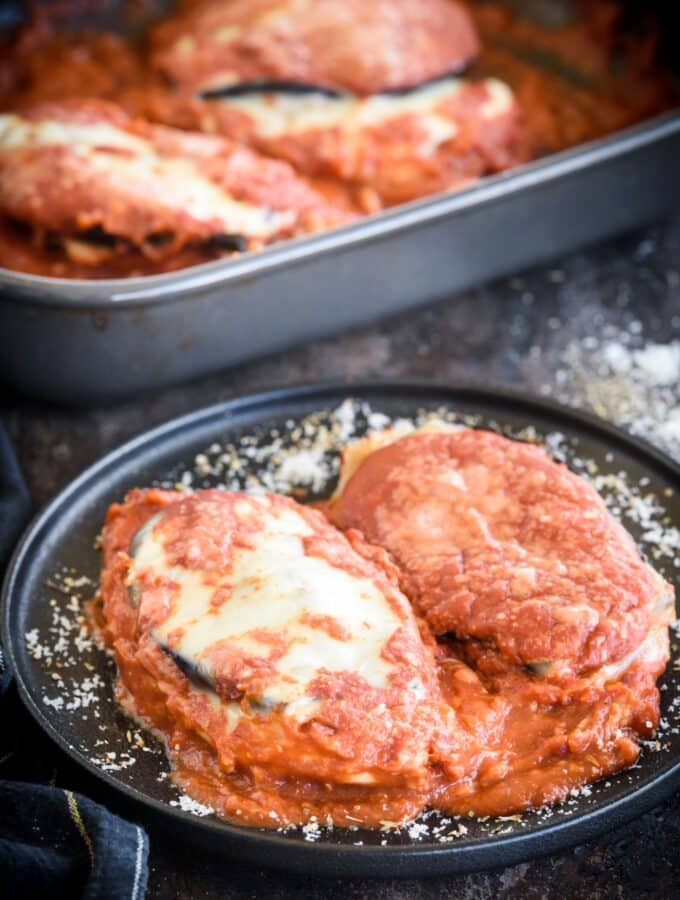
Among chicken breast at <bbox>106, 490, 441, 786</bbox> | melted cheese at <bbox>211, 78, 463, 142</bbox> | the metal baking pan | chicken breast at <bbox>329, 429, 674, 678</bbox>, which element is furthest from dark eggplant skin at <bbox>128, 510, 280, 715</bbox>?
melted cheese at <bbox>211, 78, 463, 142</bbox>

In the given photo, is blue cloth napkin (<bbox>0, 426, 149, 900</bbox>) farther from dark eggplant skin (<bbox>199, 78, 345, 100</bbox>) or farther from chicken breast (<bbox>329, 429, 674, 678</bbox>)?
dark eggplant skin (<bbox>199, 78, 345, 100</bbox>)

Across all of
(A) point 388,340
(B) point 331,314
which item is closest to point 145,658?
(B) point 331,314

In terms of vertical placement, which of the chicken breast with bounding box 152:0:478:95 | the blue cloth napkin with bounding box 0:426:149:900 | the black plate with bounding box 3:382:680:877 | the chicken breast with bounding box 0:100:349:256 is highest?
the chicken breast with bounding box 152:0:478:95

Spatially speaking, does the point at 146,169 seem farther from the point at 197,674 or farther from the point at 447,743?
the point at 447,743

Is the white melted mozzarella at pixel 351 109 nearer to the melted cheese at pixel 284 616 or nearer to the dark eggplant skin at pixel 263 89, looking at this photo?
the dark eggplant skin at pixel 263 89

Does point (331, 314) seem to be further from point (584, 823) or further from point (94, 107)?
point (584, 823)

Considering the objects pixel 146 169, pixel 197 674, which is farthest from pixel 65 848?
pixel 146 169
